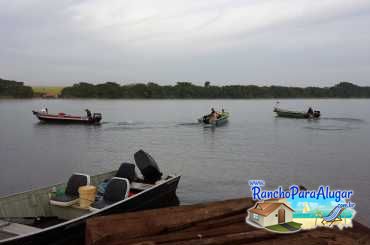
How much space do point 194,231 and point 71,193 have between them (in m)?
6.52

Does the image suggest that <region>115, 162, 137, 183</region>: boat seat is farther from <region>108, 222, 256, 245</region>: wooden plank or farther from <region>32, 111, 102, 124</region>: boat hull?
<region>32, 111, 102, 124</region>: boat hull

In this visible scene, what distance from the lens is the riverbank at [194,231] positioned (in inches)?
271

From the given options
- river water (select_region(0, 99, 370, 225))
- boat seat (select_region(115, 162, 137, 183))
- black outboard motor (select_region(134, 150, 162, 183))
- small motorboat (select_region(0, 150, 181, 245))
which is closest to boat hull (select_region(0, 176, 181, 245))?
small motorboat (select_region(0, 150, 181, 245))

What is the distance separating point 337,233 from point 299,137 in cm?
3844

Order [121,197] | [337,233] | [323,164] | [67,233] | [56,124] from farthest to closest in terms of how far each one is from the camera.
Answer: [56,124]
[323,164]
[121,197]
[67,233]
[337,233]

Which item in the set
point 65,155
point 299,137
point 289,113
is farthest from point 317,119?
point 65,155

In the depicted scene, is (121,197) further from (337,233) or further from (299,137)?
(299,137)

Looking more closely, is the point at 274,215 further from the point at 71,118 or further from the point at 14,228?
the point at 71,118

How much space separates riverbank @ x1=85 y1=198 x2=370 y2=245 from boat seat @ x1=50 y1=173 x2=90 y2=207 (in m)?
4.99

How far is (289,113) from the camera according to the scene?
73.8 metres

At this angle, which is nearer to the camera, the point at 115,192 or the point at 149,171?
the point at 115,192

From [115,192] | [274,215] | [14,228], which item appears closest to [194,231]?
[274,215]

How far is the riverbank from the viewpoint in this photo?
6891mm

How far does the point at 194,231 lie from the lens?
7.43 metres
